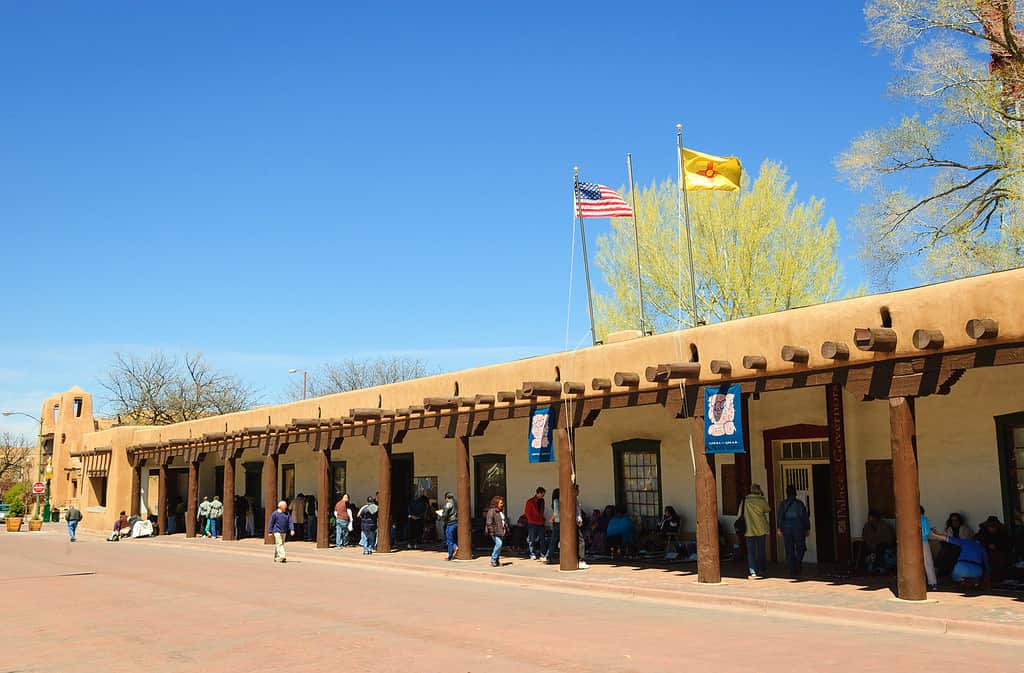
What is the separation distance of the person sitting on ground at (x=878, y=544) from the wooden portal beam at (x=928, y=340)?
5054 millimetres

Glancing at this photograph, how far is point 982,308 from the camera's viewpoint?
12.2 meters

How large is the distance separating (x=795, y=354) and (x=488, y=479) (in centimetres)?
1372

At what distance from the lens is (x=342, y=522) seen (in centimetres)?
2706

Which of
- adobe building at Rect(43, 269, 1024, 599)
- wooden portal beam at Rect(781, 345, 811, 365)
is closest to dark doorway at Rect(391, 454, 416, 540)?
adobe building at Rect(43, 269, 1024, 599)

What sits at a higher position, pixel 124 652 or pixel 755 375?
pixel 755 375

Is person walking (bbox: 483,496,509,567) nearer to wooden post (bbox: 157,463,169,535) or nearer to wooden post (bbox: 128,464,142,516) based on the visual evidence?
wooden post (bbox: 157,463,169,535)

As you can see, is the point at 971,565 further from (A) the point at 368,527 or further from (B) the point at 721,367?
(A) the point at 368,527

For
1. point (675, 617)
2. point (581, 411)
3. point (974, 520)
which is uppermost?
point (581, 411)

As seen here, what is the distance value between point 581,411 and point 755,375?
4.53 metres

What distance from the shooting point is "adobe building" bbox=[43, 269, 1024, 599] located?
42.9ft

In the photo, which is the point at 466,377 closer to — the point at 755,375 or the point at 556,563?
the point at 556,563

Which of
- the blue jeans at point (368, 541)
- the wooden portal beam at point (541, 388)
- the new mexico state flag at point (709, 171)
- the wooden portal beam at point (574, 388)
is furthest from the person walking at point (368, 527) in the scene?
the new mexico state flag at point (709, 171)

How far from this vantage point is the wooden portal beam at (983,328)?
38.9ft

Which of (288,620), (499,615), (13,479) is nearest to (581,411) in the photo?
(499,615)
